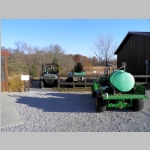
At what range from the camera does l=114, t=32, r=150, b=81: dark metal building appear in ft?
42.8

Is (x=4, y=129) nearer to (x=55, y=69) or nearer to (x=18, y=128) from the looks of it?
(x=18, y=128)

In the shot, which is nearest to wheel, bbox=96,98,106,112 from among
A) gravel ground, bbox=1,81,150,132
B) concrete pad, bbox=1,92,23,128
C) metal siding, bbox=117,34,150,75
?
gravel ground, bbox=1,81,150,132

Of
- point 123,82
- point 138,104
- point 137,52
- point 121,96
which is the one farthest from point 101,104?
point 137,52

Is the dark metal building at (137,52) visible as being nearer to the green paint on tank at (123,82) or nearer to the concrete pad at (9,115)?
the green paint on tank at (123,82)

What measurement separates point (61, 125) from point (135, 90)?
3.37 meters

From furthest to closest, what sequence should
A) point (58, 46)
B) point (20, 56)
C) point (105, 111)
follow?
point (58, 46) < point (20, 56) < point (105, 111)

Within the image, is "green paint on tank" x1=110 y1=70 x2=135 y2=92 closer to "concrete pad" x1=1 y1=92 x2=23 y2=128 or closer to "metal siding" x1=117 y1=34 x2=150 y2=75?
"concrete pad" x1=1 y1=92 x2=23 y2=128

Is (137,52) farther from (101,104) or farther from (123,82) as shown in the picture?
(101,104)

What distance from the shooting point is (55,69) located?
14.5 m

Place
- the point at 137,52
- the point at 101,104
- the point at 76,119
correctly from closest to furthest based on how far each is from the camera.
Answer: the point at 76,119 < the point at 101,104 < the point at 137,52

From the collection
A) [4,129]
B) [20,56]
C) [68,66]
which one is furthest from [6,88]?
[68,66]

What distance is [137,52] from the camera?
14.7 meters

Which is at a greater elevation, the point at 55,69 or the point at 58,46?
the point at 58,46

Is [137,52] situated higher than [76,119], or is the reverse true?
[137,52]
